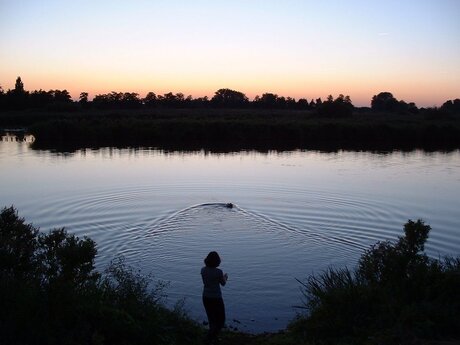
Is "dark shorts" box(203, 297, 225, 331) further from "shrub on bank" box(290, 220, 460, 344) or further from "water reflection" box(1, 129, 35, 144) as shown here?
"water reflection" box(1, 129, 35, 144)

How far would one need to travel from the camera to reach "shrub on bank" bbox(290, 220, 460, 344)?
333 inches

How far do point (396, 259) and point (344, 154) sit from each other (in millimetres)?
40100

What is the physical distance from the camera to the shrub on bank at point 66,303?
7652 millimetres

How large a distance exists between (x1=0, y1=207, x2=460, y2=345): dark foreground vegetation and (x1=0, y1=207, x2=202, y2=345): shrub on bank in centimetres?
2

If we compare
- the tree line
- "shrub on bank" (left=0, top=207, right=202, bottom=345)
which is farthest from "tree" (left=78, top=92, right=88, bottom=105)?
"shrub on bank" (left=0, top=207, right=202, bottom=345)

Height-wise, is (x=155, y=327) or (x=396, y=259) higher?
(x=396, y=259)

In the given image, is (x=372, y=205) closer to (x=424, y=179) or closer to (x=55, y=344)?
(x=424, y=179)

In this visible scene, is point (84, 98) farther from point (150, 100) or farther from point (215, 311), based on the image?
point (215, 311)

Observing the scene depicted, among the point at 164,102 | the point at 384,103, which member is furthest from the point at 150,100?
the point at 384,103

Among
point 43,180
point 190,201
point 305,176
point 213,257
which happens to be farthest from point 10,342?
point 305,176

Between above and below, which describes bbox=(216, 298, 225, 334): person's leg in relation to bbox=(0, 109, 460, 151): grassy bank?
below

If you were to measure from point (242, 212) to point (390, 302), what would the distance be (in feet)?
46.4

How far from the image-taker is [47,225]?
20.2 m

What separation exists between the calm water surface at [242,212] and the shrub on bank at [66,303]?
2.72 m
